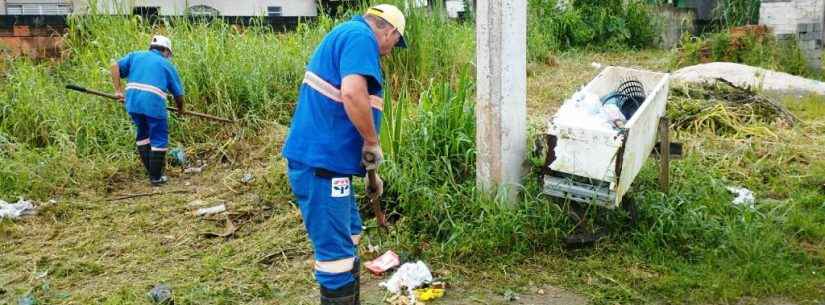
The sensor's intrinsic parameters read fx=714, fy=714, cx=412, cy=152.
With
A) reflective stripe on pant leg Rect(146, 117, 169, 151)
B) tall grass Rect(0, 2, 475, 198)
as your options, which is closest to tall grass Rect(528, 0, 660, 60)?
tall grass Rect(0, 2, 475, 198)

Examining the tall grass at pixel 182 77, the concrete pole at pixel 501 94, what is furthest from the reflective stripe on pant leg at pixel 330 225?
the tall grass at pixel 182 77

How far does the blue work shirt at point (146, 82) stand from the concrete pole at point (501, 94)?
11.8 ft

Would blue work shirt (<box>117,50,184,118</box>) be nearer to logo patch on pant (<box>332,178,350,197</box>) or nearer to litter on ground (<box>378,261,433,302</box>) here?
litter on ground (<box>378,261,433,302</box>)

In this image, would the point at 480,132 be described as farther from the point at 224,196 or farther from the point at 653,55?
the point at 653,55

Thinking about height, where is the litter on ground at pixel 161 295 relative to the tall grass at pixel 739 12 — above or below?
below

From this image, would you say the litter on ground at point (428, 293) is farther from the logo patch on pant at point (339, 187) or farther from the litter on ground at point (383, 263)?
the logo patch on pant at point (339, 187)

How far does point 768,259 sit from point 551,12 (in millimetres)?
10625

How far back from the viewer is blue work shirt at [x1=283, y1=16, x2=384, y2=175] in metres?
3.35

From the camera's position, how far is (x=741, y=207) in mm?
4832

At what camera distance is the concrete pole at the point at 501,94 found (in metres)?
4.43

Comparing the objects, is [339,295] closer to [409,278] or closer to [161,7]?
[409,278]

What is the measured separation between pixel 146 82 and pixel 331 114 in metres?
4.04

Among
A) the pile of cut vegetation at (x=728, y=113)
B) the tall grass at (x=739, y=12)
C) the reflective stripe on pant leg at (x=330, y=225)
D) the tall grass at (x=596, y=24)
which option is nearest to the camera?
the reflective stripe on pant leg at (x=330, y=225)

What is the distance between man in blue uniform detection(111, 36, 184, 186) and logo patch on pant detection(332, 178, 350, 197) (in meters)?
4.00
